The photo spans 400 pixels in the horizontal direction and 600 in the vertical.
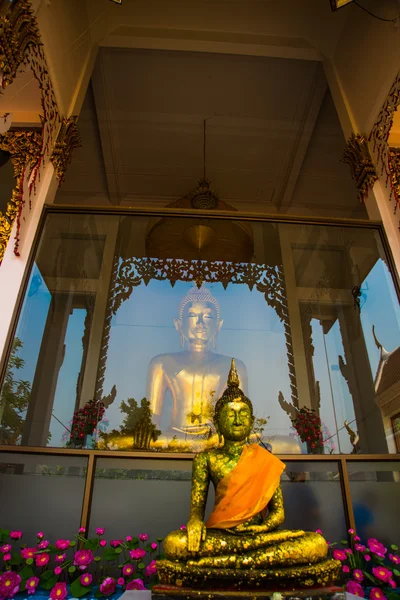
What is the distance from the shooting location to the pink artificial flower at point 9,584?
167cm

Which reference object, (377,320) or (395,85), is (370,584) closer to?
(377,320)

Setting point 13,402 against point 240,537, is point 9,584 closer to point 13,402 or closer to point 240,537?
point 240,537

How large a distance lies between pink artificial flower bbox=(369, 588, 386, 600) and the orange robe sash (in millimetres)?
514

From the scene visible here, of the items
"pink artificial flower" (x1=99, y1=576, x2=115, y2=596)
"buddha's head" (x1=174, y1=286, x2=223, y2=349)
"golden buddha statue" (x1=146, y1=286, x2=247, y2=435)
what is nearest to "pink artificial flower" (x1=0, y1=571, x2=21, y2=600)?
"pink artificial flower" (x1=99, y1=576, x2=115, y2=596)

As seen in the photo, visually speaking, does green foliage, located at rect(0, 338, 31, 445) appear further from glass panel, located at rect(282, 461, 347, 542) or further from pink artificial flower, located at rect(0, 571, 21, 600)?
glass panel, located at rect(282, 461, 347, 542)

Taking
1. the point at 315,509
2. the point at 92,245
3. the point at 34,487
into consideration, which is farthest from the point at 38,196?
the point at 315,509

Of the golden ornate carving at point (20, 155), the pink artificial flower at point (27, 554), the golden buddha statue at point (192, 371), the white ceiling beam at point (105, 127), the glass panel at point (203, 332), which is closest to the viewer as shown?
the pink artificial flower at point (27, 554)

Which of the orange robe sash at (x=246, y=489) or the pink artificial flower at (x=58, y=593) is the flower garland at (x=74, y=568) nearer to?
the pink artificial flower at (x=58, y=593)

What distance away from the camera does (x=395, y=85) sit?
310 cm

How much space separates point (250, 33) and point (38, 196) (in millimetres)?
2696

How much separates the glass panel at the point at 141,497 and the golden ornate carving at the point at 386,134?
2372mm

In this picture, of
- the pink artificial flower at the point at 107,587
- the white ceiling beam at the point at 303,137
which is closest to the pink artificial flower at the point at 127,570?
the pink artificial flower at the point at 107,587

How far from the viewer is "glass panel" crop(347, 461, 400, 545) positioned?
229cm

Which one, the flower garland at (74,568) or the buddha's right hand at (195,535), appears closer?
the buddha's right hand at (195,535)
